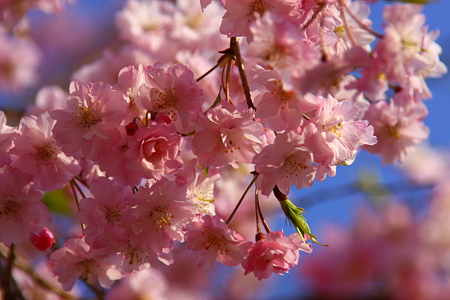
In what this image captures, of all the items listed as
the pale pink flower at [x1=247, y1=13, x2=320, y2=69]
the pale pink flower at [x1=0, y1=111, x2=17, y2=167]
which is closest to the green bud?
the pale pink flower at [x1=247, y1=13, x2=320, y2=69]

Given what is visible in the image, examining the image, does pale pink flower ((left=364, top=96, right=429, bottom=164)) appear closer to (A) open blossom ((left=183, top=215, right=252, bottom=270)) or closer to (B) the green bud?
(B) the green bud

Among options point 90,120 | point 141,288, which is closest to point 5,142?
point 90,120

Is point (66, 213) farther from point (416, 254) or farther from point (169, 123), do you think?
point (416, 254)

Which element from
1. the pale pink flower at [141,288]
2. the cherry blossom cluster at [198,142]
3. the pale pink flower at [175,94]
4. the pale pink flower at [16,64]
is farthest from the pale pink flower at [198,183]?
the pale pink flower at [16,64]

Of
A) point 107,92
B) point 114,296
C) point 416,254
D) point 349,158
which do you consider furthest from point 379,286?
point 107,92

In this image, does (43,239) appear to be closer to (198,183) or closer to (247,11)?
(198,183)

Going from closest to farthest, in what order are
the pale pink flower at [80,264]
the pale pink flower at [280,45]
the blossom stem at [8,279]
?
the pale pink flower at [280,45] < the pale pink flower at [80,264] < the blossom stem at [8,279]

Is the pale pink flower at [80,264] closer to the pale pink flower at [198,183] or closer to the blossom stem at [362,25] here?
the pale pink flower at [198,183]
